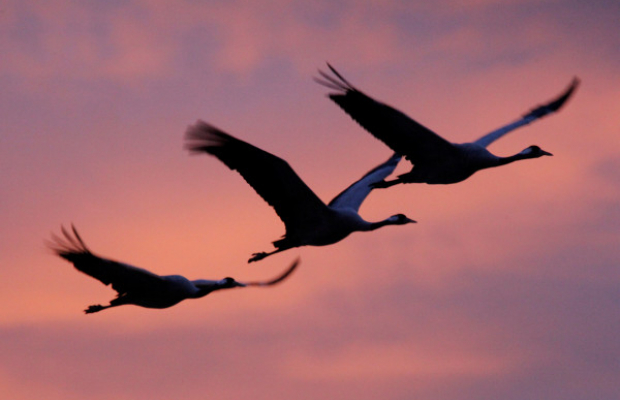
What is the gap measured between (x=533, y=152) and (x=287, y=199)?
6355 mm

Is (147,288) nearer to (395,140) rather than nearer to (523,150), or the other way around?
(395,140)

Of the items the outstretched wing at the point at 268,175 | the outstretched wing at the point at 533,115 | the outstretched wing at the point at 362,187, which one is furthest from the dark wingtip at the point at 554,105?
the outstretched wing at the point at 268,175

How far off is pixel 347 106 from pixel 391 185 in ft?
10.3

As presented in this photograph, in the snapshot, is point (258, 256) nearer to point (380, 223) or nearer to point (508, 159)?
point (380, 223)

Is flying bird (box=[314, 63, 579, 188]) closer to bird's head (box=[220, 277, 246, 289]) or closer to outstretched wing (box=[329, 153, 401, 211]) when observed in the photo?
outstretched wing (box=[329, 153, 401, 211])

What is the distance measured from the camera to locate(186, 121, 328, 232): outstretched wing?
19.2m

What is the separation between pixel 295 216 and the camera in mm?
21094

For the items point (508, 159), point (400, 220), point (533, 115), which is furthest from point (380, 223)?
point (533, 115)

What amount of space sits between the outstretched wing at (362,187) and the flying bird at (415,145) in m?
0.46

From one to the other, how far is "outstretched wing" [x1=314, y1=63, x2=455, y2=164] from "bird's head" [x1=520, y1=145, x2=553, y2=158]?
124 inches

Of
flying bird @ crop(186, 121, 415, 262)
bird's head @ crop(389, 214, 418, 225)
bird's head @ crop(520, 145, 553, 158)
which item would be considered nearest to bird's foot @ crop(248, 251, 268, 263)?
flying bird @ crop(186, 121, 415, 262)

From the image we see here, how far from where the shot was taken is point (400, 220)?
2311 cm

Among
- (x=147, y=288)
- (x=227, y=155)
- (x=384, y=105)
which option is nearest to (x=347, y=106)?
(x=384, y=105)

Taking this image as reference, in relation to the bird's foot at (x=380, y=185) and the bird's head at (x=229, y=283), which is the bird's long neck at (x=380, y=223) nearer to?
the bird's foot at (x=380, y=185)
